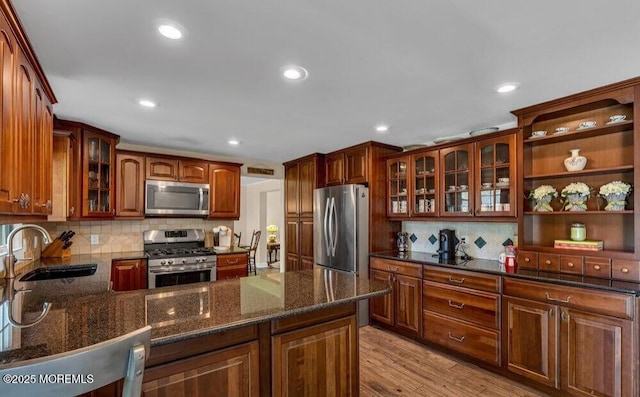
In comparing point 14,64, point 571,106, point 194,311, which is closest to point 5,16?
point 14,64

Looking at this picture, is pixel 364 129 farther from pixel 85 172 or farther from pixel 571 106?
pixel 85 172

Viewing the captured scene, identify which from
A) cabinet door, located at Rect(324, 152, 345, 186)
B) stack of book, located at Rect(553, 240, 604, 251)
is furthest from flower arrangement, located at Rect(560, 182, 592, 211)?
cabinet door, located at Rect(324, 152, 345, 186)

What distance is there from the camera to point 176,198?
13.8 ft

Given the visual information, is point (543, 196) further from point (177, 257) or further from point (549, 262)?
point (177, 257)

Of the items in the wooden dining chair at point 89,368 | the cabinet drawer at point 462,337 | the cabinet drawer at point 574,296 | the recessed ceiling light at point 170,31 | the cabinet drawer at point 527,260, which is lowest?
the cabinet drawer at point 462,337

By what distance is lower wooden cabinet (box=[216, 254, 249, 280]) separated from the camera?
4.22 metres

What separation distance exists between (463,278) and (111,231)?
4064 millimetres

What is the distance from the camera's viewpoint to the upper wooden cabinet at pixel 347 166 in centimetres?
412

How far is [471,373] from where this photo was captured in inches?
111

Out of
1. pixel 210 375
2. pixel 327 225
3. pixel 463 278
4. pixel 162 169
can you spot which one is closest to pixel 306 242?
pixel 327 225

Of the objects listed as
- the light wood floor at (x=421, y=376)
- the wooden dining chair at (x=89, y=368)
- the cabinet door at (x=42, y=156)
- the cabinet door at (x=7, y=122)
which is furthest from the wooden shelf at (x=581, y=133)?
the cabinet door at (x=42, y=156)

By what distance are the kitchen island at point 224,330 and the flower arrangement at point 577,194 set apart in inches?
72.1

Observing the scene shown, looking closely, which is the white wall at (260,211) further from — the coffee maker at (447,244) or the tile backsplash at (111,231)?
the coffee maker at (447,244)

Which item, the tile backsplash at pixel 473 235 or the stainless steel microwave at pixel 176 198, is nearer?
the tile backsplash at pixel 473 235
